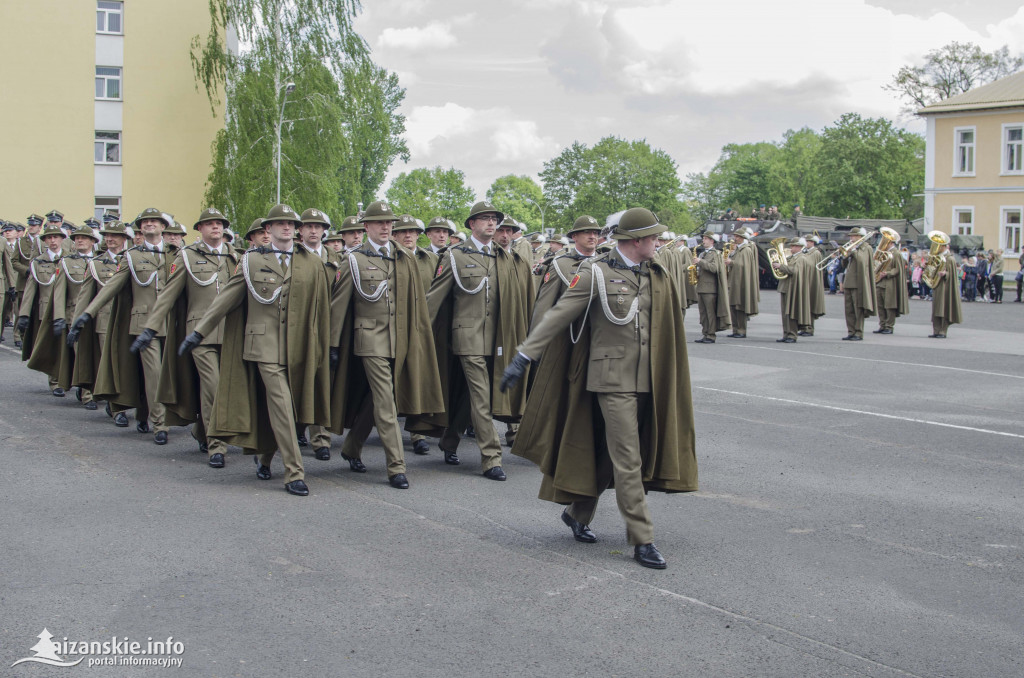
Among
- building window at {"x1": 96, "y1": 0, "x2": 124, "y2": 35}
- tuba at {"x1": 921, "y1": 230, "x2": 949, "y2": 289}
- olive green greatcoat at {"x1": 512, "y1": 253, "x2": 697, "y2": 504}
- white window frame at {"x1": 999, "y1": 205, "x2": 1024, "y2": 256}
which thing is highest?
building window at {"x1": 96, "y1": 0, "x2": 124, "y2": 35}

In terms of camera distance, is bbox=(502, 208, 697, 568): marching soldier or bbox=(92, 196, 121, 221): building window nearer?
bbox=(502, 208, 697, 568): marching soldier

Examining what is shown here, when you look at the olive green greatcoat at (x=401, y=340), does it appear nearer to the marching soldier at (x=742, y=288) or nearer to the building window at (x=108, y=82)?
the marching soldier at (x=742, y=288)

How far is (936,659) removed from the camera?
4.66 metres

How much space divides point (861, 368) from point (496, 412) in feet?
28.2

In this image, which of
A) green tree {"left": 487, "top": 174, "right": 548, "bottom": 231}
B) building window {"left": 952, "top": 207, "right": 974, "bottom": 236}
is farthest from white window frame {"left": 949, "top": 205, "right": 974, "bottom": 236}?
green tree {"left": 487, "top": 174, "right": 548, "bottom": 231}

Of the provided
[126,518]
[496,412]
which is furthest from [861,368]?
[126,518]

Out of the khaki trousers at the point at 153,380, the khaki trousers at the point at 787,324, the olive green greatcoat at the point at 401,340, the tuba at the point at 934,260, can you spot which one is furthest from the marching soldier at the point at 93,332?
the tuba at the point at 934,260

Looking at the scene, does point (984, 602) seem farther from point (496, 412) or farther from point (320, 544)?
point (496, 412)

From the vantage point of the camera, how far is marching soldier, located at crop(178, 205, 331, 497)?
7.98 meters

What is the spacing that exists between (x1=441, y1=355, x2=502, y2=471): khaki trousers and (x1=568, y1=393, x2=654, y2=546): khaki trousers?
2314mm

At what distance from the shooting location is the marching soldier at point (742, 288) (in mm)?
21719

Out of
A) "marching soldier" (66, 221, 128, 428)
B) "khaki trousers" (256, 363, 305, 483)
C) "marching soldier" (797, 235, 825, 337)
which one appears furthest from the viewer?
"marching soldier" (797, 235, 825, 337)

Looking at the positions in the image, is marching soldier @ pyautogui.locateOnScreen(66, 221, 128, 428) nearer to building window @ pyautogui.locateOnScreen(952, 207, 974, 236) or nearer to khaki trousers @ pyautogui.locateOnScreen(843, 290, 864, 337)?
khaki trousers @ pyautogui.locateOnScreen(843, 290, 864, 337)

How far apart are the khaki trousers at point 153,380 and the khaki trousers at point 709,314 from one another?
12.8 metres
